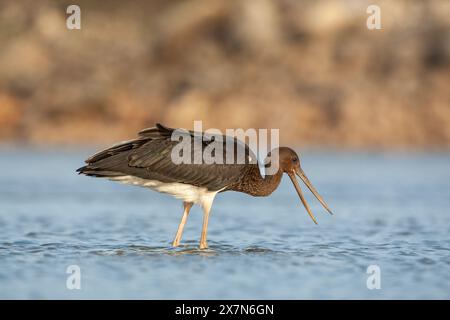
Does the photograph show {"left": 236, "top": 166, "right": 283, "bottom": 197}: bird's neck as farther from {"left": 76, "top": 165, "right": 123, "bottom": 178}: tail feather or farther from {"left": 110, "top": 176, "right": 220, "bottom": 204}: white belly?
{"left": 76, "top": 165, "right": 123, "bottom": 178}: tail feather

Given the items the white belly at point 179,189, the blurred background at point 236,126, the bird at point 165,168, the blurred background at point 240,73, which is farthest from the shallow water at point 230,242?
the blurred background at point 240,73

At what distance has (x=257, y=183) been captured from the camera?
10.6 m

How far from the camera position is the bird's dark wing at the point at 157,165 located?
9.97 meters

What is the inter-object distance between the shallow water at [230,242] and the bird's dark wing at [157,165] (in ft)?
2.80

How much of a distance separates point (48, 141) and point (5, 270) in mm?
24479

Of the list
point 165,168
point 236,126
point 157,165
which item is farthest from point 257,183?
point 236,126

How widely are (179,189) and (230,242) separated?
1.39m

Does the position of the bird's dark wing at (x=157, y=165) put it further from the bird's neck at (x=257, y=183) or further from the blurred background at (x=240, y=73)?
the blurred background at (x=240, y=73)

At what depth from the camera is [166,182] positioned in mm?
10133

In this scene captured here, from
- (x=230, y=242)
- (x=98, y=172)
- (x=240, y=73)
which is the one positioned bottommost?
(x=230, y=242)

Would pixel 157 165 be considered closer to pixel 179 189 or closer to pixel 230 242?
pixel 179 189

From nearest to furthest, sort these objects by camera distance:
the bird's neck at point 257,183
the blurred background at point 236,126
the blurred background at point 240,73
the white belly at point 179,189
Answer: the blurred background at point 236,126 → the white belly at point 179,189 → the bird's neck at point 257,183 → the blurred background at point 240,73
